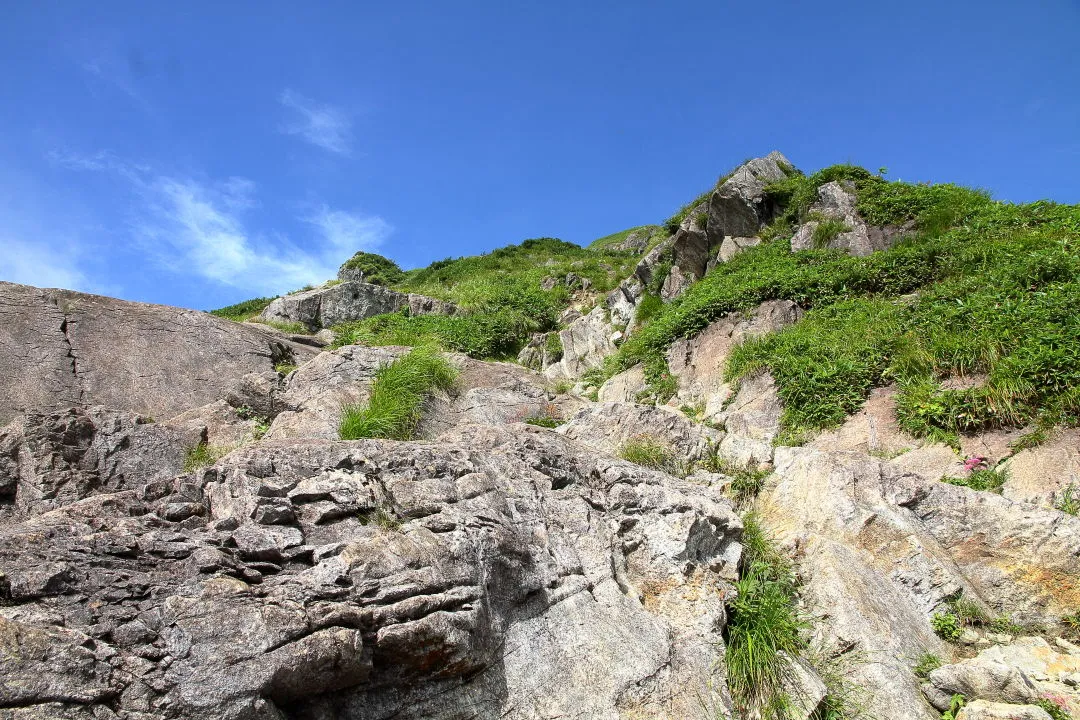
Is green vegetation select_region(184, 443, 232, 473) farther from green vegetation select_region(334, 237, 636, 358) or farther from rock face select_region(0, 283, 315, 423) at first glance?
green vegetation select_region(334, 237, 636, 358)

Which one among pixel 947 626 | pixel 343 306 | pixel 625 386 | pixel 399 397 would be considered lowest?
pixel 947 626

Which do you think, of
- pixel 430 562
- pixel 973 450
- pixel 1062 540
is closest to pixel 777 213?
pixel 973 450

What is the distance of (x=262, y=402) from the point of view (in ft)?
29.3

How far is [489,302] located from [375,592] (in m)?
17.2

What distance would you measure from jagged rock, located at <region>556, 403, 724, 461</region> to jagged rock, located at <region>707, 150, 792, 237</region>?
36.7 ft

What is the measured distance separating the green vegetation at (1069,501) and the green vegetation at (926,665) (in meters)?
2.95

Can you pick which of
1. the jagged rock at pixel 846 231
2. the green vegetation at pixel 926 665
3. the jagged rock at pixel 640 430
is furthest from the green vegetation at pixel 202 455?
the jagged rock at pixel 846 231

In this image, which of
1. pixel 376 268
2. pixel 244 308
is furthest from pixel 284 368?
pixel 376 268

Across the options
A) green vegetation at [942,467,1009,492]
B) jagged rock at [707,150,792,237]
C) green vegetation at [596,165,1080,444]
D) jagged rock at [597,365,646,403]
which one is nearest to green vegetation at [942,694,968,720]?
green vegetation at [942,467,1009,492]

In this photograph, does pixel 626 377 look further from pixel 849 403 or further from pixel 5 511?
pixel 5 511

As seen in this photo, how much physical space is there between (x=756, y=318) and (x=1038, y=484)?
21.4ft

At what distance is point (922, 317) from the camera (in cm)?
1093

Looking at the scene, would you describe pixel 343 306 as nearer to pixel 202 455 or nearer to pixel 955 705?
pixel 202 455

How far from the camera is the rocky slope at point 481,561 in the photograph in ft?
11.9
